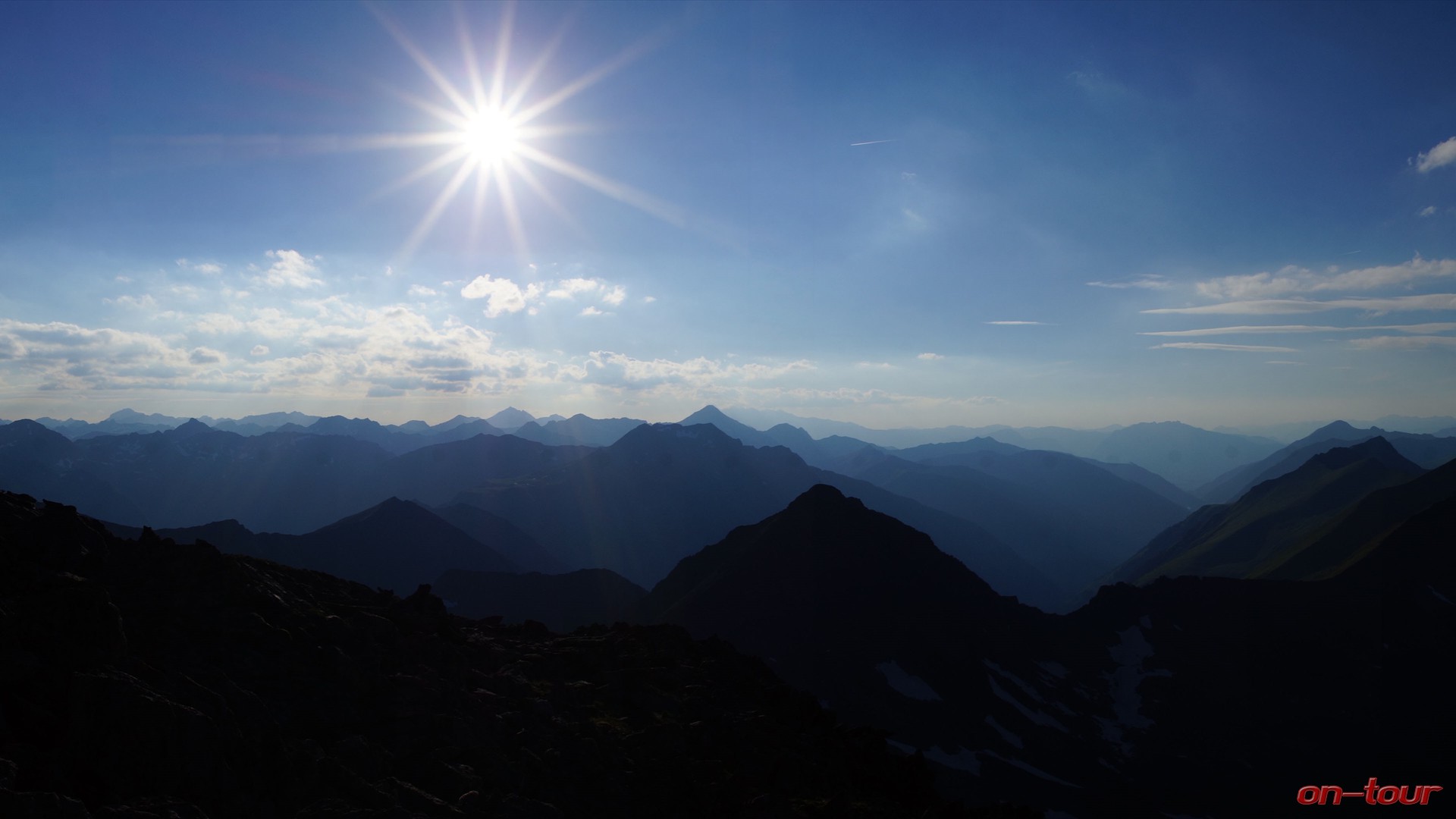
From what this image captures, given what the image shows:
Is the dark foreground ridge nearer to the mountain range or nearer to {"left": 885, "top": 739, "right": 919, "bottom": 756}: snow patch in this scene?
the mountain range

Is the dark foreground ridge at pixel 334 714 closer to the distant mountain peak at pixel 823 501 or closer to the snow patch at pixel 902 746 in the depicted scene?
the snow patch at pixel 902 746

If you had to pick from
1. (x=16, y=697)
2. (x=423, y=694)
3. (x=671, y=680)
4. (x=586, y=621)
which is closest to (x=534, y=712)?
(x=423, y=694)

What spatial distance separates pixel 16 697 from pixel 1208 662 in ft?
612

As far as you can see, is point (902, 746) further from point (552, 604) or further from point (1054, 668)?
point (552, 604)

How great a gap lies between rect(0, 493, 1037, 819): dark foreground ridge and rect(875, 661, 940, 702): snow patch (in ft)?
220

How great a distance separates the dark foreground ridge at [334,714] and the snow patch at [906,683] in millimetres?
67031

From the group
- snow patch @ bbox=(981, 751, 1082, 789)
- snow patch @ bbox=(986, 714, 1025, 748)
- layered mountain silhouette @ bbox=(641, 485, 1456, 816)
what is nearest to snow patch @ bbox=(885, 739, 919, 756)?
layered mountain silhouette @ bbox=(641, 485, 1456, 816)

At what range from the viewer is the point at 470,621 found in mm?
64250

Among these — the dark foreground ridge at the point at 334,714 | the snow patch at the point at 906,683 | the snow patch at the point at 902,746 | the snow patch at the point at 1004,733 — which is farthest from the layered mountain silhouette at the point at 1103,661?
the dark foreground ridge at the point at 334,714

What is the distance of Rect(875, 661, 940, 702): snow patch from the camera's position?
116812 millimetres

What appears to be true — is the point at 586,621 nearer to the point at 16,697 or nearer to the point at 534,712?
the point at 534,712

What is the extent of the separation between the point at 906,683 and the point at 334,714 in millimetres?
104466

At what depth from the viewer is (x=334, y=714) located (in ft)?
115

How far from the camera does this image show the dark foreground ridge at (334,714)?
2489 centimetres
